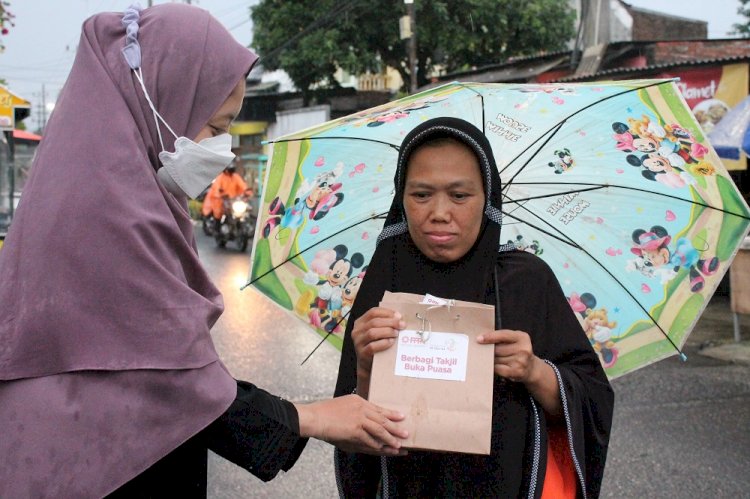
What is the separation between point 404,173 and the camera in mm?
2033

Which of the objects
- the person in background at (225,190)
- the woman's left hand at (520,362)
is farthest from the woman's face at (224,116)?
the person in background at (225,190)

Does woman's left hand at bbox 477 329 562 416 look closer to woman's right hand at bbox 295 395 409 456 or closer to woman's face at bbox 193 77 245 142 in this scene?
woman's right hand at bbox 295 395 409 456

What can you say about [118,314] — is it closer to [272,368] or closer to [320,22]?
[272,368]

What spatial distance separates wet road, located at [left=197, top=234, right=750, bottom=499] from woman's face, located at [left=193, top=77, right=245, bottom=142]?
2.73 meters

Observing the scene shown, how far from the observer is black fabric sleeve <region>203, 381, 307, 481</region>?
165cm

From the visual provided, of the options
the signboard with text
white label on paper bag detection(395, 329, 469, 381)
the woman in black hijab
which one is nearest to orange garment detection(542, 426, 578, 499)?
the woman in black hijab

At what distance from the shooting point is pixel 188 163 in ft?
5.65

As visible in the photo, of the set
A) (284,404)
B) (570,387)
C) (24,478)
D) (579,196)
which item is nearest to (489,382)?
(570,387)

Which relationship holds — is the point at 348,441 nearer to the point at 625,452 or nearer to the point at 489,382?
the point at 489,382

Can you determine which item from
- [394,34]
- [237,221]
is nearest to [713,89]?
[237,221]

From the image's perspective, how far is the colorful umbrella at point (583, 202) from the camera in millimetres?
2617

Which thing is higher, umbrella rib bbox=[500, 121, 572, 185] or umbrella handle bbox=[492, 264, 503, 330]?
umbrella rib bbox=[500, 121, 572, 185]

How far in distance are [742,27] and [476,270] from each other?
31.5m

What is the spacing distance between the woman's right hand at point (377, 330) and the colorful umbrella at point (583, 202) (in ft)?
2.85
